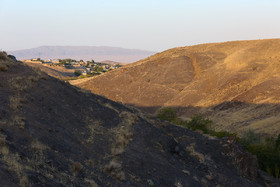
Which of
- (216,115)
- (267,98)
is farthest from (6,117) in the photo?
(267,98)

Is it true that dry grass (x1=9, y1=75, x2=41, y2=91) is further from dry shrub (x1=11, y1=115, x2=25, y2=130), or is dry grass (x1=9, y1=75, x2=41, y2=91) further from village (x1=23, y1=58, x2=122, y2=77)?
village (x1=23, y1=58, x2=122, y2=77)

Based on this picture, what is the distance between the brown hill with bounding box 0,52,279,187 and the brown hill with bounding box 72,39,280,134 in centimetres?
2128

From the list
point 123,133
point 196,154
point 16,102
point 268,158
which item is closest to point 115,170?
point 123,133

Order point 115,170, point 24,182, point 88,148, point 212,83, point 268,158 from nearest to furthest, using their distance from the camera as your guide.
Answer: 1. point 24,182
2. point 115,170
3. point 88,148
4. point 268,158
5. point 212,83

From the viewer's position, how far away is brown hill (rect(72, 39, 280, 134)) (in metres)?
48.5

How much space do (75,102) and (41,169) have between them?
7.74 metres

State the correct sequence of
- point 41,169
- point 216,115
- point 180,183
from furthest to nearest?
point 216,115 → point 180,183 → point 41,169

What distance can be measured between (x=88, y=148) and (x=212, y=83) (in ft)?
175

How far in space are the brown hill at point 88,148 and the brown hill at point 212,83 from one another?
21.3 m

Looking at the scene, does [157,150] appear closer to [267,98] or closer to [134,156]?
[134,156]

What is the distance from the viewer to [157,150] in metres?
15.8

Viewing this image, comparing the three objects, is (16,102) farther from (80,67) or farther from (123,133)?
(80,67)

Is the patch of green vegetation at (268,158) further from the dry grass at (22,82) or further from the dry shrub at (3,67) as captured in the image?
the dry shrub at (3,67)

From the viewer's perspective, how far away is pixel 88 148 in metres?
12.8
